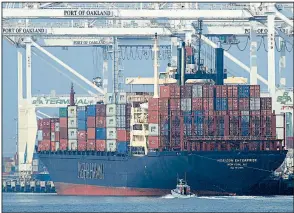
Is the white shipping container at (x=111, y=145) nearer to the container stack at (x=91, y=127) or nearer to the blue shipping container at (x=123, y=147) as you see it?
the blue shipping container at (x=123, y=147)

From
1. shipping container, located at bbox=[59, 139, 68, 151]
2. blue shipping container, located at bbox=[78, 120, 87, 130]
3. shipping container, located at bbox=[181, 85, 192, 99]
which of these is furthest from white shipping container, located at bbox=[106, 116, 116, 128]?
shipping container, located at bbox=[181, 85, 192, 99]

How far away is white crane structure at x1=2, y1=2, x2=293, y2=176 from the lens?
8231 cm

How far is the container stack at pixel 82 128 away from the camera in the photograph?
8731 cm

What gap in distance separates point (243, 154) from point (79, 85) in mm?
23836

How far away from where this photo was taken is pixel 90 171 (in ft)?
292

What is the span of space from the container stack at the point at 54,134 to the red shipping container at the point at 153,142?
1087cm

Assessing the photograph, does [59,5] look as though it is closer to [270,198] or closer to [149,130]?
[149,130]

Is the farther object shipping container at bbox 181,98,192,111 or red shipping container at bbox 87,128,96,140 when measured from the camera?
red shipping container at bbox 87,128,96,140

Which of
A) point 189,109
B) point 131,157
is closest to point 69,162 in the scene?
point 131,157

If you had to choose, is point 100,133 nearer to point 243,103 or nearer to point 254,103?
point 243,103

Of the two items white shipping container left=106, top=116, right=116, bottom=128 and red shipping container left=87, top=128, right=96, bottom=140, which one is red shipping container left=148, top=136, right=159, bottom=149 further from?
red shipping container left=87, top=128, right=96, bottom=140

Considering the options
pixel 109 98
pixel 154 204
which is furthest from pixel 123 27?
pixel 154 204

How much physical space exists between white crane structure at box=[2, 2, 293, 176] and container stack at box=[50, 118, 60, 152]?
14.5ft

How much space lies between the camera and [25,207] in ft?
250
